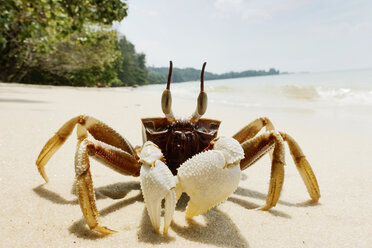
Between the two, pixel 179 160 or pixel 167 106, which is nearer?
pixel 179 160

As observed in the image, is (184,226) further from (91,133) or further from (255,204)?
(91,133)

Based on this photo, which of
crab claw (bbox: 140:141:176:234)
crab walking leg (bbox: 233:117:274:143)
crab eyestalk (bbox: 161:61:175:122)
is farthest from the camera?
crab walking leg (bbox: 233:117:274:143)

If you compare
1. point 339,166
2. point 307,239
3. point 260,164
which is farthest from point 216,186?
point 339,166

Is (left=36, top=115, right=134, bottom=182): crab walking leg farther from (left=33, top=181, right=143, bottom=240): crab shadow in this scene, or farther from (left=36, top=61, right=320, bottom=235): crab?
(left=33, top=181, right=143, bottom=240): crab shadow

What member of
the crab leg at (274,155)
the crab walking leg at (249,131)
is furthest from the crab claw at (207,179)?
the crab walking leg at (249,131)

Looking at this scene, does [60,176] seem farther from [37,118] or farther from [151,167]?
[37,118]

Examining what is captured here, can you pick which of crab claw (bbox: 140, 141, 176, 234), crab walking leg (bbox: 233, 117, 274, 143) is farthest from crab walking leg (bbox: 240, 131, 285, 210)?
crab claw (bbox: 140, 141, 176, 234)

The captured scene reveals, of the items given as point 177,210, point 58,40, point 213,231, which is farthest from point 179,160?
point 58,40
